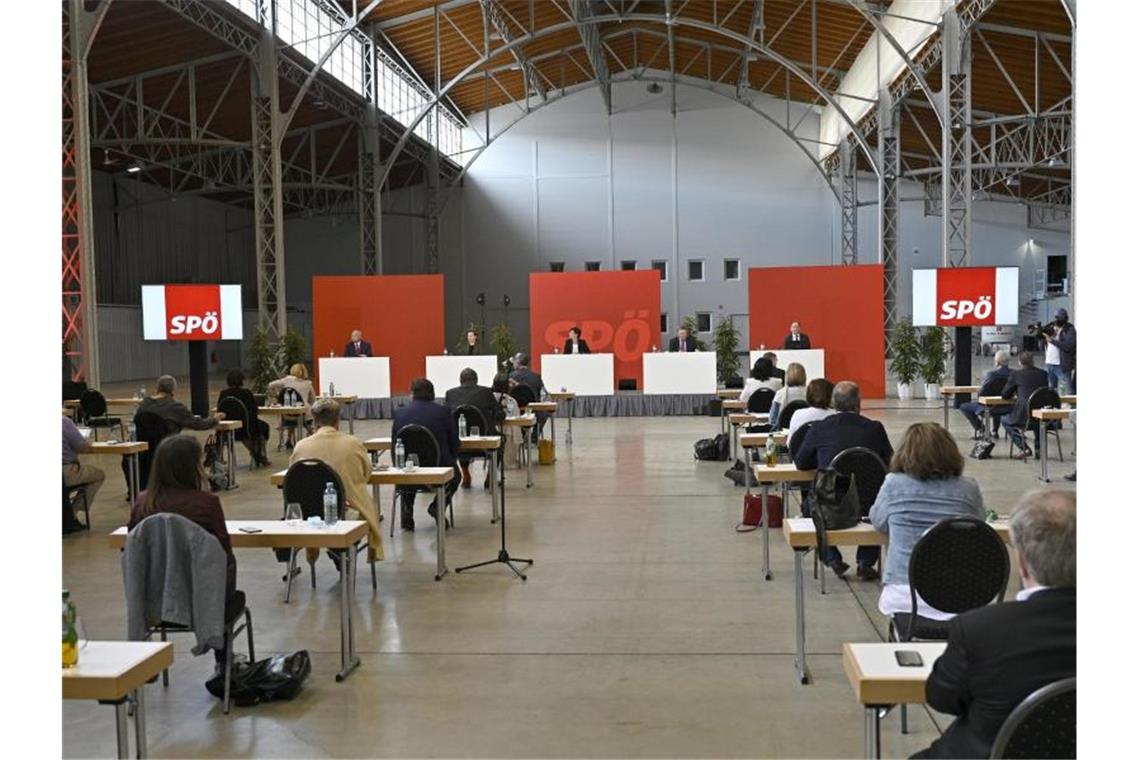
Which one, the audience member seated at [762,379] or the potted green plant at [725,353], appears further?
the potted green plant at [725,353]

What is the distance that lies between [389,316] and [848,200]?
1503 centimetres

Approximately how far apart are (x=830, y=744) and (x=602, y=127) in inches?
1158

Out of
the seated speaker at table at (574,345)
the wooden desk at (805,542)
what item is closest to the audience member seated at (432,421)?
the wooden desk at (805,542)

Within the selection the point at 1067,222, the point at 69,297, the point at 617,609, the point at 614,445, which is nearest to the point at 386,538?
the point at 617,609

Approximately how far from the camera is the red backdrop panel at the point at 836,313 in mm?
19922

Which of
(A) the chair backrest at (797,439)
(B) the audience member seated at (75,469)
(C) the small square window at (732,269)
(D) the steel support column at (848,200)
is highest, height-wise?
(D) the steel support column at (848,200)

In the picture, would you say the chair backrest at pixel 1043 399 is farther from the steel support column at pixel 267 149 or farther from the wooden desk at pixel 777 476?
the steel support column at pixel 267 149

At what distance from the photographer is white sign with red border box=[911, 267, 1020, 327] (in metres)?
15.5

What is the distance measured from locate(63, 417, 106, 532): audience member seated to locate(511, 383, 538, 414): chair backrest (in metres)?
4.68

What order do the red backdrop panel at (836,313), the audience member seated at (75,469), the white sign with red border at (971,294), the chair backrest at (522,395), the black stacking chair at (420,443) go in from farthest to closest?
1. the red backdrop panel at (836,313)
2. the white sign with red border at (971,294)
3. the chair backrest at (522,395)
4. the audience member seated at (75,469)
5. the black stacking chair at (420,443)

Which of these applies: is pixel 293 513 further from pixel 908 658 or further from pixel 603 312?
pixel 603 312

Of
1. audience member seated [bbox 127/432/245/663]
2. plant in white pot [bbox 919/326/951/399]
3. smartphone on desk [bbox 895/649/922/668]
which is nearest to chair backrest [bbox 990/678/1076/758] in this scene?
smartphone on desk [bbox 895/649/922/668]

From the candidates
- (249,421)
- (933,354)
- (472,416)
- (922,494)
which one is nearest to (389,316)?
(249,421)

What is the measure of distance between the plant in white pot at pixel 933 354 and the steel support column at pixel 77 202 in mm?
13342
